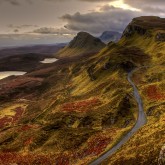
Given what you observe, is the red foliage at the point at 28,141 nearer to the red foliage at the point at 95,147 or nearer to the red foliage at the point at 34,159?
the red foliage at the point at 34,159

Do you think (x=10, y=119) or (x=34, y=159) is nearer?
(x=34, y=159)

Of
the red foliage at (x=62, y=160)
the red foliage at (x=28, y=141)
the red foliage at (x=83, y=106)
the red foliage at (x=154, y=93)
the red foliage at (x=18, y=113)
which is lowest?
the red foliage at (x=18, y=113)

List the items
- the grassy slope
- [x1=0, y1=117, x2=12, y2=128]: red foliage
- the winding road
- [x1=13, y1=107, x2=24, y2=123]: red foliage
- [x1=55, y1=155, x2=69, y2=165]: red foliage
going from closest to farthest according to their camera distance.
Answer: the grassy slope
the winding road
[x1=55, y1=155, x2=69, y2=165]: red foliage
[x1=0, y1=117, x2=12, y2=128]: red foliage
[x1=13, y1=107, x2=24, y2=123]: red foliage

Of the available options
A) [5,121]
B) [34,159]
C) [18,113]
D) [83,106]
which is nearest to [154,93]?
[83,106]

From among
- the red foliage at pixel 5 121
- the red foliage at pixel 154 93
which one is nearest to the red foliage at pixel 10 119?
the red foliage at pixel 5 121

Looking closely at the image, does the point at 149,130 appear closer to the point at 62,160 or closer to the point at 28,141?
the point at 62,160

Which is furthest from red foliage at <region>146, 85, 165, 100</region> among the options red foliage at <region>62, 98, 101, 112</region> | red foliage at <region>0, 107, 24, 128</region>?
red foliage at <region>0, 107, 24, 128</region>

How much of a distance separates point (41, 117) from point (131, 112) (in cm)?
4847

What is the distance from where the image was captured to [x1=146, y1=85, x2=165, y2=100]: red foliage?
344 feet

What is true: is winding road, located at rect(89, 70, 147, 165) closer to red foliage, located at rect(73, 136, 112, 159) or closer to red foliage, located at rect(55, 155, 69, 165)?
red foliage, located at rect(73, 136, 112, 159)

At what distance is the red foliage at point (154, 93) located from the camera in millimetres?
104906

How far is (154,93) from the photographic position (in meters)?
111

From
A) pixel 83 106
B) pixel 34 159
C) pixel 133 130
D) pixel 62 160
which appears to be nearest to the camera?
pixel 62 160

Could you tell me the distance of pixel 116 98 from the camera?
108750 millimetres
